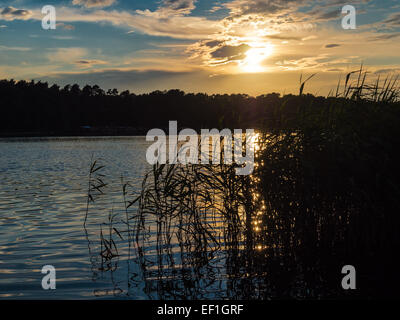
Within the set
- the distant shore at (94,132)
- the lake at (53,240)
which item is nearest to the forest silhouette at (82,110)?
the distant shore at (94,132)

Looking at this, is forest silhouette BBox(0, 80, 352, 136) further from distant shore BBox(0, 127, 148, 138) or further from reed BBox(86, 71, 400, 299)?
reed BBox(86, 71, 400, 299)

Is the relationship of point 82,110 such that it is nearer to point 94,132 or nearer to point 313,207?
point 94,132

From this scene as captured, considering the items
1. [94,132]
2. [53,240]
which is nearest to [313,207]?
[53,240]

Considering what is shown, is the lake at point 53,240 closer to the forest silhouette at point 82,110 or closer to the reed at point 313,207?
the reed at point 313,207

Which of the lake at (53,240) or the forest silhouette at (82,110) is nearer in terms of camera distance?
the lake at (53,240)

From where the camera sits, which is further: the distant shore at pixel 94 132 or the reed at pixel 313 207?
the distant shore at pixel 94 132

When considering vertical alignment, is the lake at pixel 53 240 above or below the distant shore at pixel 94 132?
below

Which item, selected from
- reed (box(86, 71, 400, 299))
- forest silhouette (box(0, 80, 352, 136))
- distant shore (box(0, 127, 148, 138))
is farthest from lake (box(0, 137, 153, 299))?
distant shore (box(0, 127, 148, 138))

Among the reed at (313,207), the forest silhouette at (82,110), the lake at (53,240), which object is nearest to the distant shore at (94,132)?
the forest silhouette at (82,110)

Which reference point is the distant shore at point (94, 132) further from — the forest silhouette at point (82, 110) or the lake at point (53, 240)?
the lake at point (53, 240)

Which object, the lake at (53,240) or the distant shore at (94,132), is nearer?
the lake at (53,240)

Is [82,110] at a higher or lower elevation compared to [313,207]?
higher

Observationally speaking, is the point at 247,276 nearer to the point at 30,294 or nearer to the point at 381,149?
the point at 381,149
